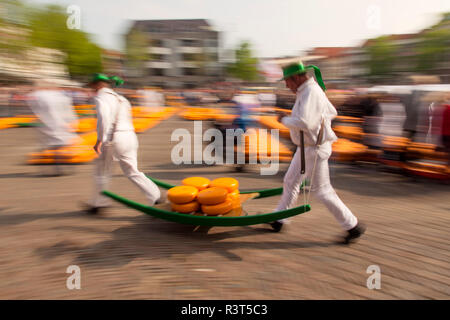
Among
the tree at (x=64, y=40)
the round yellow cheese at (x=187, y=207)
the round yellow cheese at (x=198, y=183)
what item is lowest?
the round yellow cheese at (x=187, y=207)


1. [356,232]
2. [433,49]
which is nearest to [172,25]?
[433,49]

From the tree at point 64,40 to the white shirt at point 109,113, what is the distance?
32.5 m

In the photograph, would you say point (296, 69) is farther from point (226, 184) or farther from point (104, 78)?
point (104, 78)

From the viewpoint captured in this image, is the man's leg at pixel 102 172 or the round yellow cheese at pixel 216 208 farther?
the man's leg at pixel 102 172

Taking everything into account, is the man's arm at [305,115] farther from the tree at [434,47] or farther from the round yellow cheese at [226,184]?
the tree at [434,47]

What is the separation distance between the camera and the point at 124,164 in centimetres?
429

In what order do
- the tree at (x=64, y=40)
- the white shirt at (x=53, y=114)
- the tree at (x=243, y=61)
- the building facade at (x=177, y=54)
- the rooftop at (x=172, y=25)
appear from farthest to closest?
1. the rooftop at (x=172, y=25)
2. the building facade at (x=177, y=54)
3. the tree at (x=243, y=61)
4. the tree at (x=64, y=40)
5. the white shirt at (x=53, y=114)

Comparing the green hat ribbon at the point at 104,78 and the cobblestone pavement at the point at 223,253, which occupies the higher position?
the green hat ribbon at the point at 104,78

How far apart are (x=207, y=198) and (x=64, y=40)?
141ft

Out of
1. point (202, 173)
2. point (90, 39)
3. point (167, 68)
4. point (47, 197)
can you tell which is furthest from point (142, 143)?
point (167, 68)

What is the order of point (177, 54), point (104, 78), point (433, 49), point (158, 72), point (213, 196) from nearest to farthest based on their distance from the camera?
point (213, 196) → point (104, 78) → point (433, 49) → point (177, 54) → point (158, 72)

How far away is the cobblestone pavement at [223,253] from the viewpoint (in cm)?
281

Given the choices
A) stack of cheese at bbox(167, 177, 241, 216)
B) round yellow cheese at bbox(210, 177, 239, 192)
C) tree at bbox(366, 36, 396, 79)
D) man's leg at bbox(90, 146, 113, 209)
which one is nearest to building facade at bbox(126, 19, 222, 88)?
tree at bbox(366, 36, 396, 79)

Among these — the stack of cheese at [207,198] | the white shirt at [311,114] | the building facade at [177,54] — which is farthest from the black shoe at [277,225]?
the building facade at [177,54]
